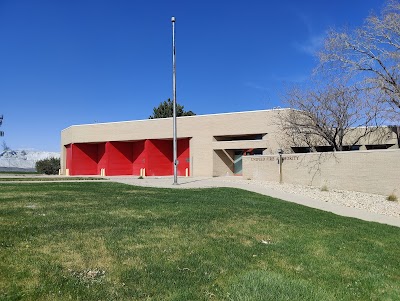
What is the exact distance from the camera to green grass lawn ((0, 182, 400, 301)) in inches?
203

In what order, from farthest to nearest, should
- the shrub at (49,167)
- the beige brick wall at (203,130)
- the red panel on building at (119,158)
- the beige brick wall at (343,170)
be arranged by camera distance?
the shrub at (49,167)
the red panel on building at (119,158)
the beige brick wall at (203,130)
the beige brick wall at (343,170)

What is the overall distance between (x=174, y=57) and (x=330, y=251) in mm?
18987

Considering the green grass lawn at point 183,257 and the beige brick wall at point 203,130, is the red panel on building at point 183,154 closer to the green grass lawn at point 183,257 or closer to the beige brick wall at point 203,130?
the beige brick wall at point 203,130

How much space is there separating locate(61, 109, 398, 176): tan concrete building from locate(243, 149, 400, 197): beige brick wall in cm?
647

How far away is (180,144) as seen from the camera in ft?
141

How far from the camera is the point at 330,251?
25.9 feet

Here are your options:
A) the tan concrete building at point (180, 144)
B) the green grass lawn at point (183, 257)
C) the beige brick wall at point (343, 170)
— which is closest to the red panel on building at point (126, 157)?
the tan concrete building at point (180, 144)

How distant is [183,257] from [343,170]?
18574mm

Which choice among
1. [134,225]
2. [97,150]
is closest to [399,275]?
[134,225]

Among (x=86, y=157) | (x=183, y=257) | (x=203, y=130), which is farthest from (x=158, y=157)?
(x=183, y=257)

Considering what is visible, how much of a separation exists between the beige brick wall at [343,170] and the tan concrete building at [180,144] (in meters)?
6.47

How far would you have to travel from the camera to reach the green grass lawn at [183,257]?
16.9 ft

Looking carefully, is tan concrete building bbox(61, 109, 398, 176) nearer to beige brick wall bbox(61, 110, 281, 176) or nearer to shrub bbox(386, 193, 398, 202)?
beige brick wall bbox(61, 110, 281, 176)

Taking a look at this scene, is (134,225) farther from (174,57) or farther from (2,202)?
(174,57)
